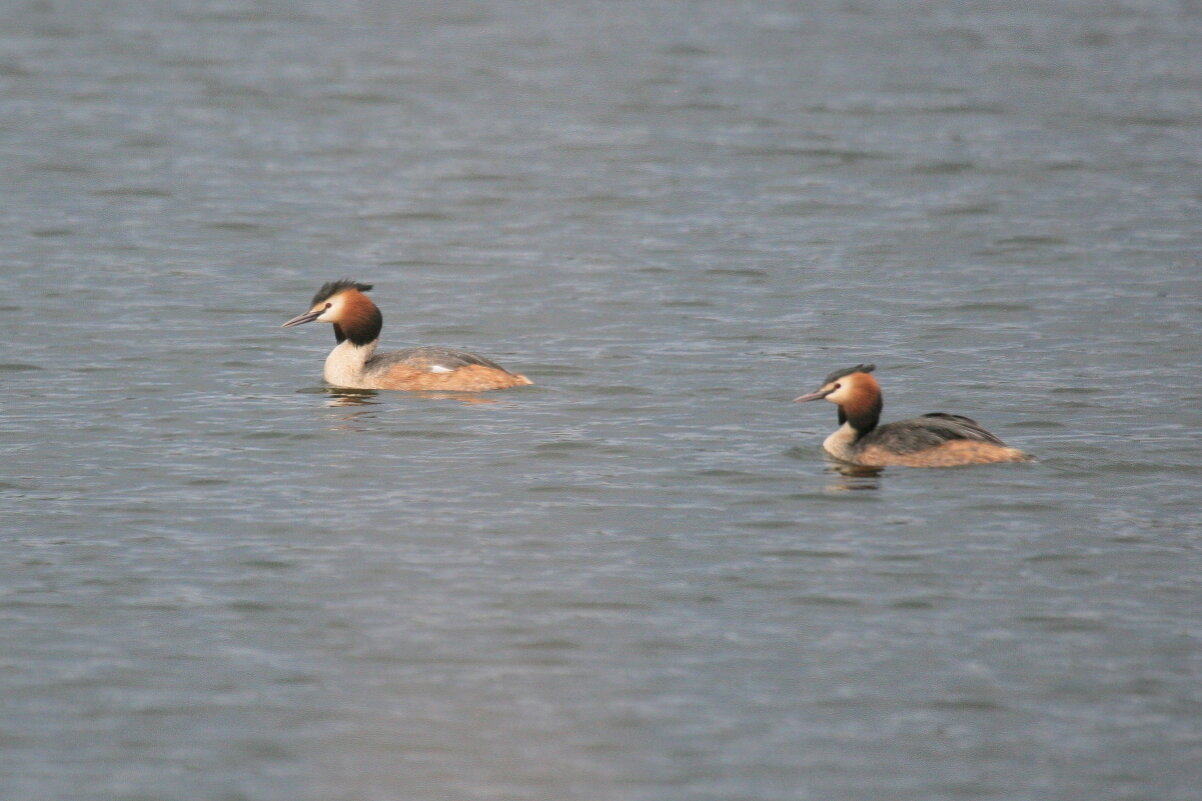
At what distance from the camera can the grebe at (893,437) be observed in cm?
1482

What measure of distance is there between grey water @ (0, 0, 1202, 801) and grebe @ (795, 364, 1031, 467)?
183 millimetres

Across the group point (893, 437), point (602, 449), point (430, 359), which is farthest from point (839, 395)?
point (430, 359)

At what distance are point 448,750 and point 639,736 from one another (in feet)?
2.96

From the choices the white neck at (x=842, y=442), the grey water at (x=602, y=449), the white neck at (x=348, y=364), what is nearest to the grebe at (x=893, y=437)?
the white neck at (x=842, y=442)

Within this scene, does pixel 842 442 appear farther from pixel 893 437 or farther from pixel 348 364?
pixel 348 364

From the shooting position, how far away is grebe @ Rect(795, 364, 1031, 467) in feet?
48.6

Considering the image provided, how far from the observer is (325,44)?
133ft

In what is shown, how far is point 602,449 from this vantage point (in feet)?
51.4

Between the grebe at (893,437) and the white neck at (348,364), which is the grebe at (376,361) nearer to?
the white neck at (348,364)

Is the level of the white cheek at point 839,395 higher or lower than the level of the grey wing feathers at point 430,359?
higher

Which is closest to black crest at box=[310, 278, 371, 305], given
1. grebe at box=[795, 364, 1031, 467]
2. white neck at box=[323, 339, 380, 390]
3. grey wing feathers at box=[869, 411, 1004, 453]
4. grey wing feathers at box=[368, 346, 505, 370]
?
white neck at box=[323, 339, 380, 390]

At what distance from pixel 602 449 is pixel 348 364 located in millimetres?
3100

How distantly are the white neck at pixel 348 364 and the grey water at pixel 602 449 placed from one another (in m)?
0.20

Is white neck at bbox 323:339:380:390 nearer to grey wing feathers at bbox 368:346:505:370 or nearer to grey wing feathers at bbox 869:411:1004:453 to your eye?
grey wing feathers at bbox 368:346:505:370
